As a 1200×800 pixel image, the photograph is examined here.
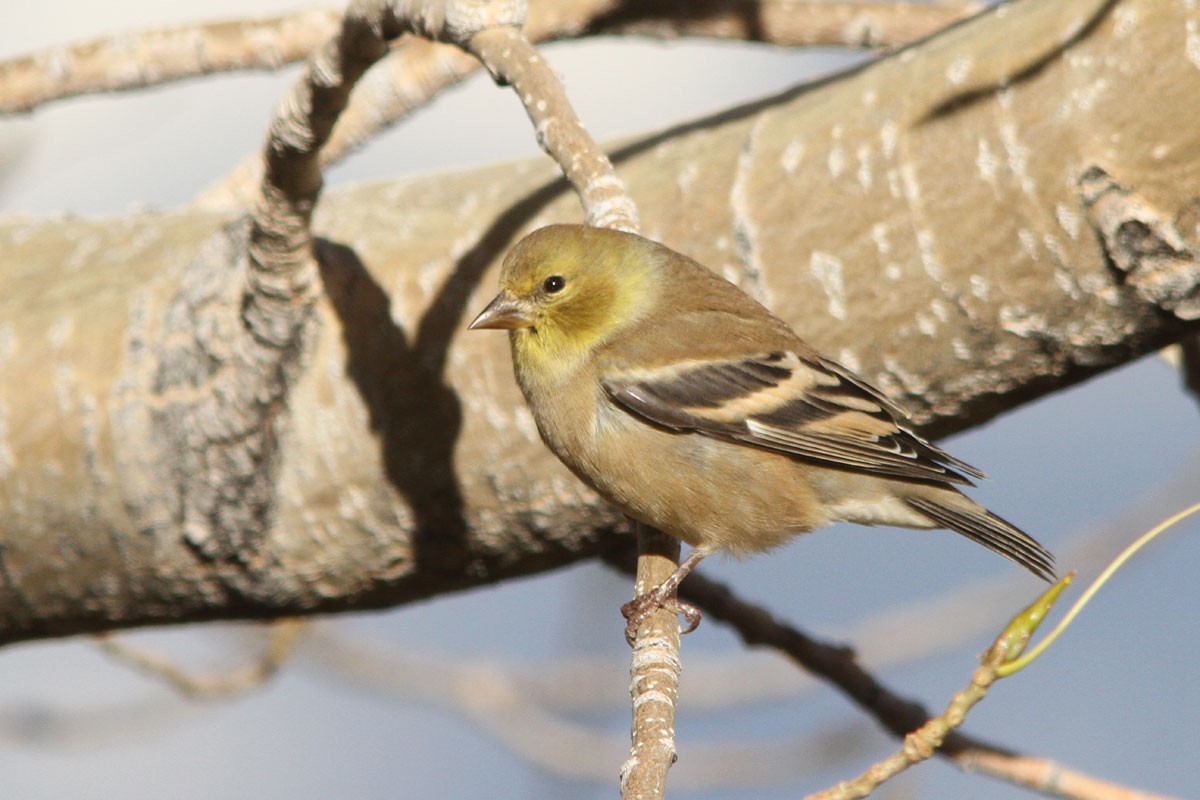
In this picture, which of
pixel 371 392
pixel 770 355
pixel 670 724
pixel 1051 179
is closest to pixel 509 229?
pixel 371 392

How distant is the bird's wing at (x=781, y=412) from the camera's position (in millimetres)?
3154

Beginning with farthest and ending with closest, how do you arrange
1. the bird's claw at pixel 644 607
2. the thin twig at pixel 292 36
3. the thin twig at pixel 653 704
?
1. the thin twig at pixel 292 36
2. the bird's claw at pixel 644 607
3. the thin twig at pixel 653 704

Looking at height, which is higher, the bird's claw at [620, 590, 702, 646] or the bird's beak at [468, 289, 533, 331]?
the bird's beak at [468, 289, 533, 331]

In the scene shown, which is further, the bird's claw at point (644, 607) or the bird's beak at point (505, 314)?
the bird's beak at point (505, 314)

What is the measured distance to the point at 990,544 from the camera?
3.28 meters

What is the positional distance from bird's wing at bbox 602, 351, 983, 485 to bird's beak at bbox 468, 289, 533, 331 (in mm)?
262

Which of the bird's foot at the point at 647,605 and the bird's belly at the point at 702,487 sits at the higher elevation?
the bird's belly at the point at 702,487

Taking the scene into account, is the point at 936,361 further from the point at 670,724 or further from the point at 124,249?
the point at 124,249

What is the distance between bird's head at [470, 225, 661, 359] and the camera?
10.3 ft

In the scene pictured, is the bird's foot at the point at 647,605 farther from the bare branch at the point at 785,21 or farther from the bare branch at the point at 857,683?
the bare branch at the point at 785,21

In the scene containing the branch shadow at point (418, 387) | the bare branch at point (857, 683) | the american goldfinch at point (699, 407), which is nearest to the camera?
the bare branch at point (857, 683)

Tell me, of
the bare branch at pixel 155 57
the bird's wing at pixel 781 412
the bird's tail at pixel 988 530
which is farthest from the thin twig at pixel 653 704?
the bare branch at pixel 155 57

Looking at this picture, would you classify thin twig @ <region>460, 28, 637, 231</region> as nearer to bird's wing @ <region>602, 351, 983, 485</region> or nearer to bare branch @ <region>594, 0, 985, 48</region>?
bird's wing @ <region>602, 351, 983, 485</region>

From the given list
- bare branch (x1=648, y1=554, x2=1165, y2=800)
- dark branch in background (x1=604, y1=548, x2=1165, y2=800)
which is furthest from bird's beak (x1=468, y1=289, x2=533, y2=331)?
bare branch (x1=648, y1=554, x2=1165, y2=800)
